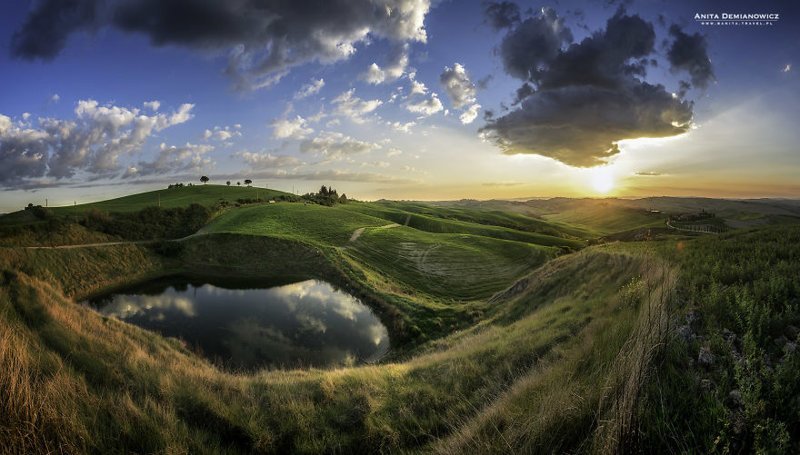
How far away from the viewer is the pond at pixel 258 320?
979 inches

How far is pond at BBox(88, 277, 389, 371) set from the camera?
24859 mm

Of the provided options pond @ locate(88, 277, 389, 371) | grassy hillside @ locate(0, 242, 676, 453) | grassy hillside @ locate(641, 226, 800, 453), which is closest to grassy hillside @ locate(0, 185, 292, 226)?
pond @ locate(88, 277, 389, 371)

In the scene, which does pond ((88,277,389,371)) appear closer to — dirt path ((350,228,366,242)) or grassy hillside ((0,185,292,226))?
dirt path ((350,228,366,242))

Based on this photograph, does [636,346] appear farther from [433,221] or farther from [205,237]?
[433,221]

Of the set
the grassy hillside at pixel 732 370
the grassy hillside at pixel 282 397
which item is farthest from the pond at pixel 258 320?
the grassy hillside at pixel 732 370

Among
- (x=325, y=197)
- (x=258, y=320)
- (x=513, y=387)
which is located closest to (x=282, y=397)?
(x=513, y=387)

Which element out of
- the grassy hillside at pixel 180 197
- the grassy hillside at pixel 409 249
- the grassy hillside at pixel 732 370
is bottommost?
the grassy hillside at pixel 409 249

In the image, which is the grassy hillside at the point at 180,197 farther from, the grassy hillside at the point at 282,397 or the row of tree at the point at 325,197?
the grassy hillside at the point at 282,397

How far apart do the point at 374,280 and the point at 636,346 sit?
40.0 meters

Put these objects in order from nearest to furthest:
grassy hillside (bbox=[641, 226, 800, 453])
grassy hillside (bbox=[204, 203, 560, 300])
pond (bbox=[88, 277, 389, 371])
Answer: grassy hillside (bbox=[641, 226, 800, 453]), pond (bbox=[88, 277, 389, 371]), grassy hillside (bbox=[204, 203, 560, 300])

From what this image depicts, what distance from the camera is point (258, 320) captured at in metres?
31.9

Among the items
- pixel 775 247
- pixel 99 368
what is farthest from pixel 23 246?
pixel 775 247

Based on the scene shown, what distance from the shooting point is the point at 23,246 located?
4491cm

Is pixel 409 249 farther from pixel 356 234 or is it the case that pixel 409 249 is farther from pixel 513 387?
pixel 513 387
